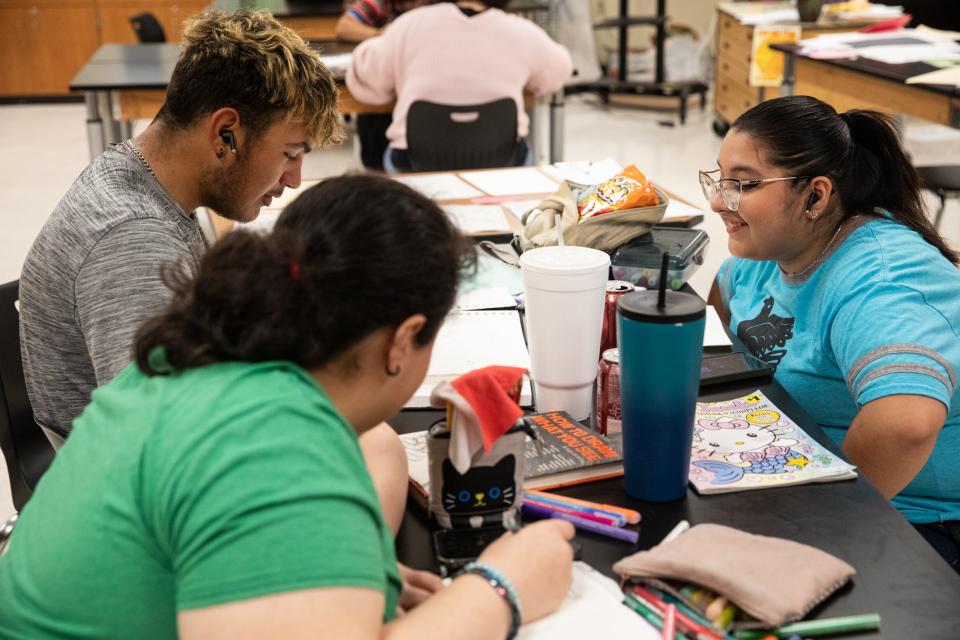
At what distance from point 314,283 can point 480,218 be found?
5.01ft

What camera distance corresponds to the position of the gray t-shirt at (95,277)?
1247 millimetres

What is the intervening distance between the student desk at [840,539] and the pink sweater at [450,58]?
2.34m

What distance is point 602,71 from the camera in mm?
7539

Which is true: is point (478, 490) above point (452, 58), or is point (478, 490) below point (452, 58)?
below

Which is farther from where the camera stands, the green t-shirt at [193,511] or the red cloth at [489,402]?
the red cloth at [489,402]

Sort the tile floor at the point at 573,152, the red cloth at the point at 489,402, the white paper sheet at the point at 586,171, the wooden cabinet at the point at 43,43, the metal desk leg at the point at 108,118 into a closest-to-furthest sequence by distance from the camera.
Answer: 1. the red cloth at the point at 489,402
2. the white paper sheet at the point at 586,171
3. the metal desk leg at the point at 108,118
4. the tile floor at the point at 573,152
5. the wooden cabinet at the point at 43,43

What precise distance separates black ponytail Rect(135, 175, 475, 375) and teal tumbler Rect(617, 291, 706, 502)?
27 centimetres

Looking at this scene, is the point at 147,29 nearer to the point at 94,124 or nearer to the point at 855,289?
the point at 94,124

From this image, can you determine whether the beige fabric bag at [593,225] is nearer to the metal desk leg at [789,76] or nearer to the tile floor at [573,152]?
the tile floor at [573,152]

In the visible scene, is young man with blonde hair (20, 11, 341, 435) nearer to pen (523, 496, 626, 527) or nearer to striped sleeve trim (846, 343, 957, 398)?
pen (523, 496, 626, 527)

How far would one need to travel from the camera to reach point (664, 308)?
100 cm

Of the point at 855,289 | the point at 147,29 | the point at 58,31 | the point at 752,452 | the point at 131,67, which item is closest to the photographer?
the point at 752,452

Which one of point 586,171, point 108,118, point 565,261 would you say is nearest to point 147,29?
A: point 108,118

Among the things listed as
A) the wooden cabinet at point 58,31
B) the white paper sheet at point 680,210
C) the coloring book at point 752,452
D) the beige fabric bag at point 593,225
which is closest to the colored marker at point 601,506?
the coloring book at point 752,452
